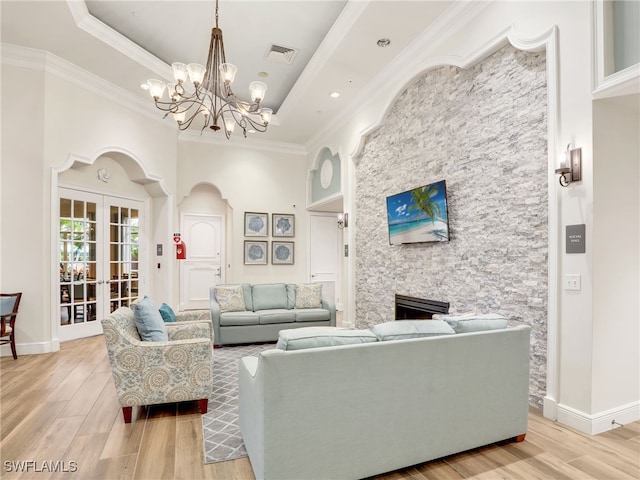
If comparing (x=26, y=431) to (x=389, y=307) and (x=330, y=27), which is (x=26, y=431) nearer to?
(x=389, y=307)

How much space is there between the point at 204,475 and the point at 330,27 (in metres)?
4.73

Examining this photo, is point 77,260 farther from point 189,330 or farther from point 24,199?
point 189,330

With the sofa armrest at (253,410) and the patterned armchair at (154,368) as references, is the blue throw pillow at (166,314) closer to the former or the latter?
the patterned armchair at (154,368)

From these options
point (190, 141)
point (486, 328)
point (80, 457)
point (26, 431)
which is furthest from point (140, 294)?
point (486, 328)

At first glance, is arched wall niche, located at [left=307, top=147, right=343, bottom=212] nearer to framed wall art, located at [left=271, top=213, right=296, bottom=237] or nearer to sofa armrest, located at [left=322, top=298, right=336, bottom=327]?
framed wall art, located at [left=271, top=213, right=296, bottom=237]

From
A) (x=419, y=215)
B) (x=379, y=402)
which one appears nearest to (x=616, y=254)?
(x=419, y=215)

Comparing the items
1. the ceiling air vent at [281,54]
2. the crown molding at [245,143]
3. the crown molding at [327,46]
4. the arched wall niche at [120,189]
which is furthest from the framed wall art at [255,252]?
the ceiling air vent at [281,54]

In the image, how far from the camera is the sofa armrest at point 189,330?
355cm

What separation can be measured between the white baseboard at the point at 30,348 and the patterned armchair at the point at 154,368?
8.72 feet

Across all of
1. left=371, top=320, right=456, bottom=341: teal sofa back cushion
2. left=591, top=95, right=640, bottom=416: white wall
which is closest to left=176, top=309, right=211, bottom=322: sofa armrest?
left=371, top=320, right=456, bottom=341: teal sofa back cushion

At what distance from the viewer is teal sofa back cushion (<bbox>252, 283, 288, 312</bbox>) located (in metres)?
5.50

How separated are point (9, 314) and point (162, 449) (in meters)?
3.22

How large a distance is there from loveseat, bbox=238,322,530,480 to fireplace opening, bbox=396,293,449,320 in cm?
A: 164

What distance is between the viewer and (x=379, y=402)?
Answer: 2.00 m
